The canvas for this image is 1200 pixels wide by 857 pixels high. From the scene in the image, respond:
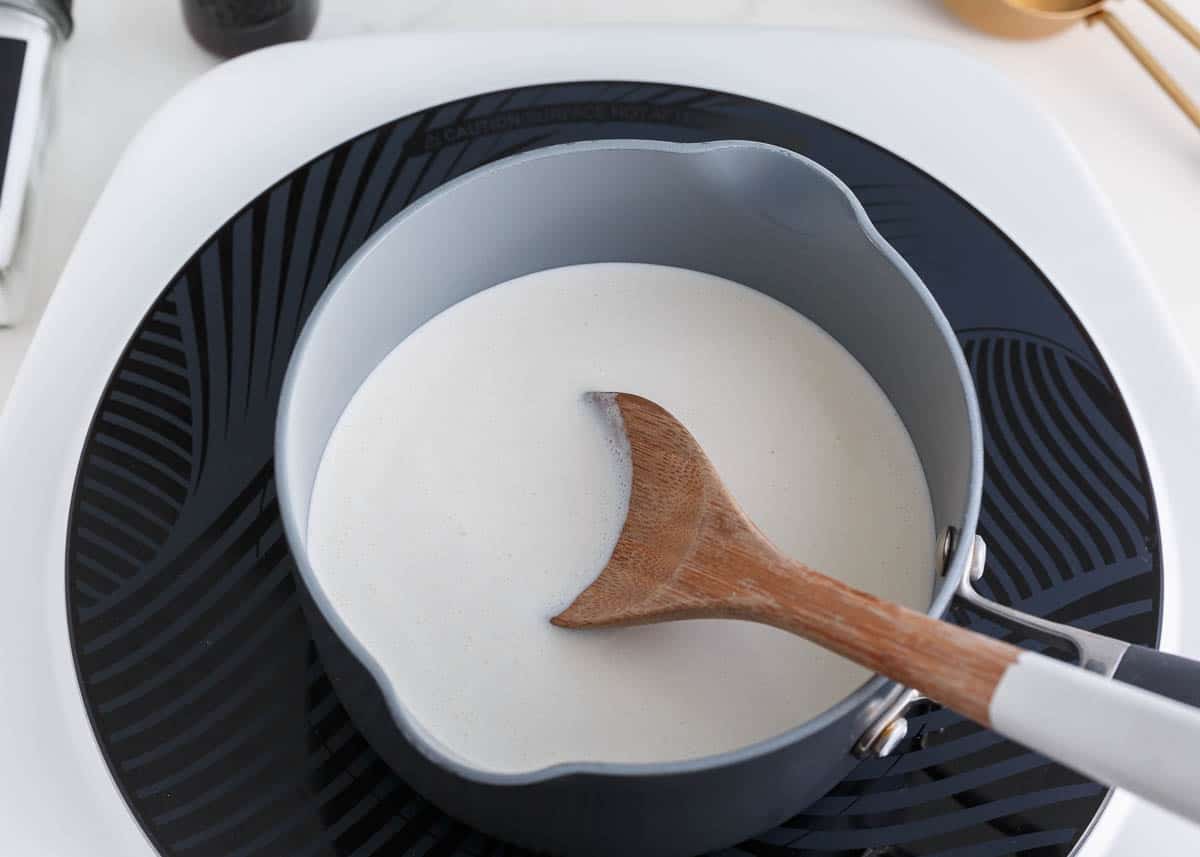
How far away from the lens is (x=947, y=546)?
57cm

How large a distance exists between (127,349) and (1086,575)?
0.55m

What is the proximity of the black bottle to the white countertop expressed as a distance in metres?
0.03

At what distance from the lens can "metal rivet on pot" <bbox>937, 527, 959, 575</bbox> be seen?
55cm

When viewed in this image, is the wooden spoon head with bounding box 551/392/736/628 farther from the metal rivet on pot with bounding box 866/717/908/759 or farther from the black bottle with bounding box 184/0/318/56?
the black bottle with bounding box 184/0/318/56

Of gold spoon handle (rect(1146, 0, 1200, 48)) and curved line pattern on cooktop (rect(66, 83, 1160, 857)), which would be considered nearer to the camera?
curved line pattern on cooktop (rect(66, 83, 1160, 857))

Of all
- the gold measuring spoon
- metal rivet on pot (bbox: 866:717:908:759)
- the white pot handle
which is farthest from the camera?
the gold measuring spoon

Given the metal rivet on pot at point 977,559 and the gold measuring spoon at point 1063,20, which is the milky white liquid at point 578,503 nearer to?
the metal rivet on pot at point 977,559

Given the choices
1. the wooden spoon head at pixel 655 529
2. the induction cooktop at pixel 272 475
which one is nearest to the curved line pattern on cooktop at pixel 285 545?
the induction cooktop at pixel 272 475

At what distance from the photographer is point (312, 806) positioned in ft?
1.98

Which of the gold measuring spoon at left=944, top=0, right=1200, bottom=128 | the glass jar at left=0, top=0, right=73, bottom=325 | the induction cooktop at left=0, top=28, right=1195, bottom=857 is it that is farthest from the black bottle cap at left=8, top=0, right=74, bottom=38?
the gold measuring spoon at left=944, top=0, right=1200, bottom=128

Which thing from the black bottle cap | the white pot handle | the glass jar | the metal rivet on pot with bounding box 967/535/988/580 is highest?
the black bottle cap

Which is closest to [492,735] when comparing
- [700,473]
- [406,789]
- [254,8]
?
[406,789]

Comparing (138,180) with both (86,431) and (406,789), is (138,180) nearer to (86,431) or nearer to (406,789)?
(86,431)

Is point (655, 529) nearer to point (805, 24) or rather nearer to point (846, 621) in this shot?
point (846, 621)
